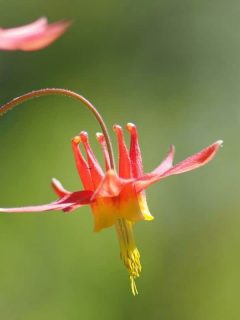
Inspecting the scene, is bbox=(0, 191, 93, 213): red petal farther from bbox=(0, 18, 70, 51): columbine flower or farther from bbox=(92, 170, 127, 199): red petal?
bbox=(0, 18, 70, 51): columbine flower

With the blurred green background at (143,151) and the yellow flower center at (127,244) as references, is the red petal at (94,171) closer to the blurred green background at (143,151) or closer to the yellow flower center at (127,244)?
the yellow flower center at (127,244)

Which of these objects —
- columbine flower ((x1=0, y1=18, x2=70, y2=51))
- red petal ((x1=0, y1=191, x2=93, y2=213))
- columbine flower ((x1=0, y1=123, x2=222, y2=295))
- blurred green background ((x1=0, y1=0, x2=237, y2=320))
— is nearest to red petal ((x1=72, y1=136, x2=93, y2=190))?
Answer: columbine flower ((x1=0, y1=123, x2=222, y2=295))

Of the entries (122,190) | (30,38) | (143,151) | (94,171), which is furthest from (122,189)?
(143,151)

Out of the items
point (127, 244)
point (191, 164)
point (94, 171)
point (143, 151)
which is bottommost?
point (127, 244)

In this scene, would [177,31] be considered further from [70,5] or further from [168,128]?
[168,128]

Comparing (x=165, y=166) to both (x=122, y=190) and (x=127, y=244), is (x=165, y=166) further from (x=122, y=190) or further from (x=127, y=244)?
(x=127, y=244)

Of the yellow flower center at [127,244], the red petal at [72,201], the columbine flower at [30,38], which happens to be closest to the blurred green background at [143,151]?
the yellow flower center at [127,244]

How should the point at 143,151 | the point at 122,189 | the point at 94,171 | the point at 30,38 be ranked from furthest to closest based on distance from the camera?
the point at 143,151
the point at 94,171
the point at 122,189
the point at 30,38

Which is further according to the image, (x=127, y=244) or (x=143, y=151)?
(x=143, y=151)
